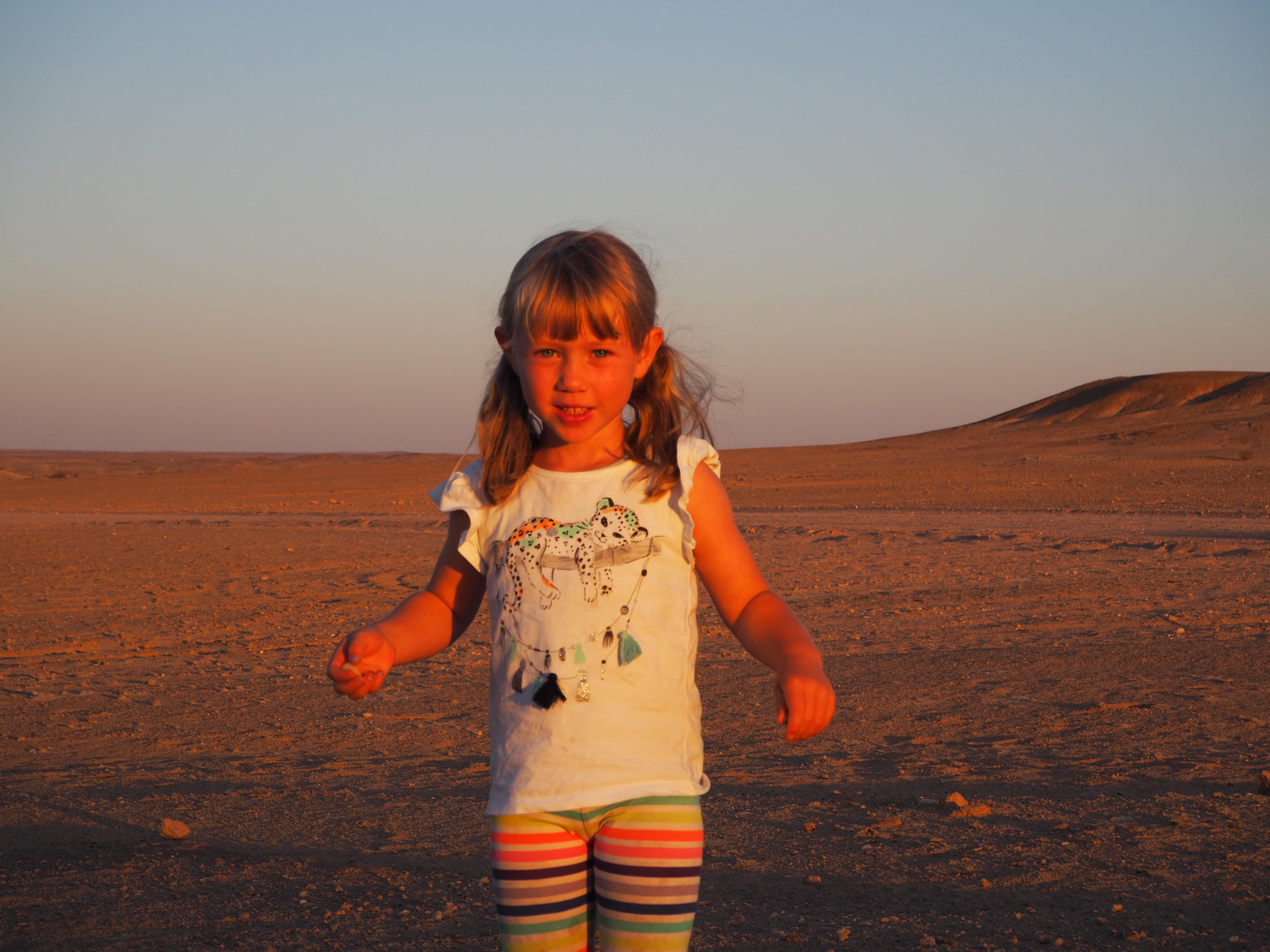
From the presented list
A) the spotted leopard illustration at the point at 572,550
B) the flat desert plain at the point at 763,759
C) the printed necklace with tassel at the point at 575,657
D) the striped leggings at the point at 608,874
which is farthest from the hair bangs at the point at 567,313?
the flat desert plain at the point at 763,759

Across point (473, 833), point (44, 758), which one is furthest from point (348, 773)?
point (44, 758)

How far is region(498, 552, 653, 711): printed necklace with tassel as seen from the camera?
204cm

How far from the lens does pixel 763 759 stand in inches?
201

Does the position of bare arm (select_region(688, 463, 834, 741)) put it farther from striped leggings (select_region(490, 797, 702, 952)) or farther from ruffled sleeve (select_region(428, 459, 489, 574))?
ruffled sleeve (select_region(428, 459, 489, 574))

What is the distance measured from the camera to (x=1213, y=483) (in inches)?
955

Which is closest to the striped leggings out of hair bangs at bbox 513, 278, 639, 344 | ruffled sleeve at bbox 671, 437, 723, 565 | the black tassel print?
the black tassel print

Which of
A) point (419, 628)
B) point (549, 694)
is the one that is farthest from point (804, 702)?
point (419, 628)

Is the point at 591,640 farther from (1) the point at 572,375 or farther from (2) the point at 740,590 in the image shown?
(1) the point at 572,375

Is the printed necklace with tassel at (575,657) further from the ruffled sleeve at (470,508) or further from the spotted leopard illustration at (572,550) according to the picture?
the ruffled sleeve at (470,508)

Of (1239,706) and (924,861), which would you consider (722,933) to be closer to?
(924,861)

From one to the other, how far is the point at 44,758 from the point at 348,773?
5.14 ft

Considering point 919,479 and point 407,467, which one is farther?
point 407,467

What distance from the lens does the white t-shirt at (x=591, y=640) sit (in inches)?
79.1

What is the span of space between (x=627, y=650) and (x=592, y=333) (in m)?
0.58
